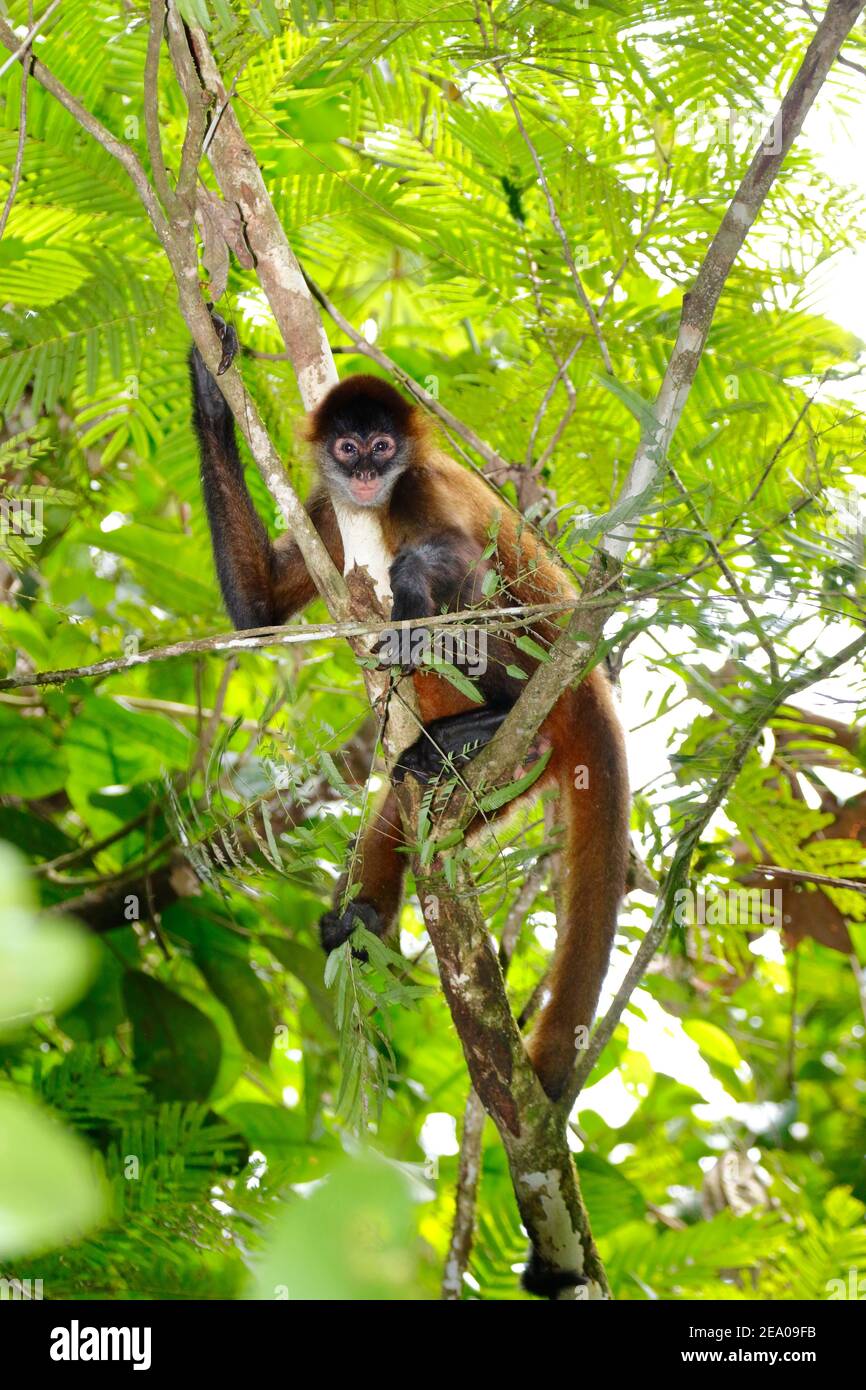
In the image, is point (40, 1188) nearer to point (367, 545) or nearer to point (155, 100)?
point (155, 100)

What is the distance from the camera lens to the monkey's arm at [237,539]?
12.4 feet

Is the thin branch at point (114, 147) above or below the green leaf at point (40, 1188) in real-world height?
above

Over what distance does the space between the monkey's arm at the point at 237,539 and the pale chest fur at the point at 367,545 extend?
0.24 meters

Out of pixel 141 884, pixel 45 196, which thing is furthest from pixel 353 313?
pixel 141 884

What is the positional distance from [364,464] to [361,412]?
184 millimetres

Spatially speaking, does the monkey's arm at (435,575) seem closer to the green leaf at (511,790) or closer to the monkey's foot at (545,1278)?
the green leaf at (511,790)

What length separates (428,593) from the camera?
364cm

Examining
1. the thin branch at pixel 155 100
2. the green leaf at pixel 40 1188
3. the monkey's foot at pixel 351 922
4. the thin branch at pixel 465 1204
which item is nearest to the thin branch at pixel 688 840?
the thin branch at pixel 465 1204

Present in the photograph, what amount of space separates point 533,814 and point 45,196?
9.46 feet

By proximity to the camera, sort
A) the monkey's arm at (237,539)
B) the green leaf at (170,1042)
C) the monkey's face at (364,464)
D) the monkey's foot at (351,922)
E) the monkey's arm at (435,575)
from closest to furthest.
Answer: the monkey's arm at (435,575), the monkey's arm at (237,539), the monkey's foot at (351,922), the monkey's face at (364,464), the green leaf at (170,1042)

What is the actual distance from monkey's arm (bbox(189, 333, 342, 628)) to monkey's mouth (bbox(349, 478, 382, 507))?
291 mm

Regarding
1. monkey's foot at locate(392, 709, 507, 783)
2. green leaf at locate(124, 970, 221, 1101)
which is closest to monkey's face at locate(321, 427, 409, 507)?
monkey's foot at locate(392, 709, 507, 783)

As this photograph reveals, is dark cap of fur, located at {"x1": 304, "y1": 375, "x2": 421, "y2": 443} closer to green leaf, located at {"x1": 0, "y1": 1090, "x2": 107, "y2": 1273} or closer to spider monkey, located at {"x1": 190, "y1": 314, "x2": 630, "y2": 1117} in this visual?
spider monkey, located at {"x1": 190, "y1": 314, "x2": 630, "y2": 1117}
